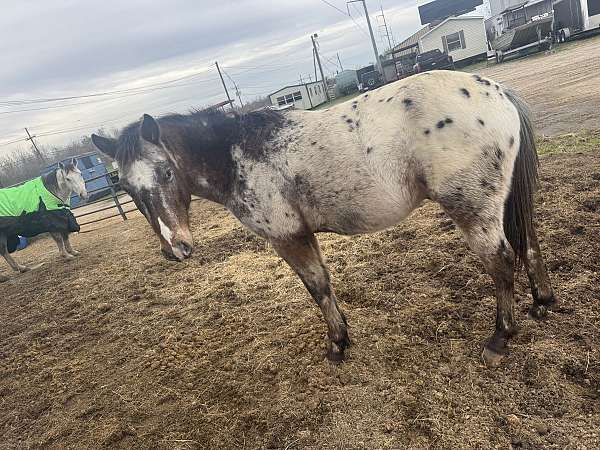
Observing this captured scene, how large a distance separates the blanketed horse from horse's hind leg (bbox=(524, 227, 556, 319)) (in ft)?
27.1

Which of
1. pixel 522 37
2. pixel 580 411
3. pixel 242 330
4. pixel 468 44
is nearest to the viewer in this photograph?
pixel 580 411

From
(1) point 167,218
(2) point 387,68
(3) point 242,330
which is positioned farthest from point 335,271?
(2) point 387,68

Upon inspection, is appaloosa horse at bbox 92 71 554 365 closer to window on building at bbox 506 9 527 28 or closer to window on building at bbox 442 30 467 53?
window on building at bbox 506 9 527 28

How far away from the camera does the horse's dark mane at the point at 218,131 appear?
291 centimetres

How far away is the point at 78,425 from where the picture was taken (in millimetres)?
3123

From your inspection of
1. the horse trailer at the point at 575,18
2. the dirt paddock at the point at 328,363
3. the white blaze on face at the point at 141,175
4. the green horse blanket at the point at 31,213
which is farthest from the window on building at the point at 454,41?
the white blaze on face at the point at 141,175

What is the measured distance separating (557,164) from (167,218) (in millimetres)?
5347

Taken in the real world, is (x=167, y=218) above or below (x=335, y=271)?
above

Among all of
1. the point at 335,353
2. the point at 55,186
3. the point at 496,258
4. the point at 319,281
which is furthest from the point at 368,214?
the point at 55,186

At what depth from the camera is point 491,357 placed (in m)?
2.58

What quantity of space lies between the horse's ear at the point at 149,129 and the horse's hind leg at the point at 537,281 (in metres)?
2.76

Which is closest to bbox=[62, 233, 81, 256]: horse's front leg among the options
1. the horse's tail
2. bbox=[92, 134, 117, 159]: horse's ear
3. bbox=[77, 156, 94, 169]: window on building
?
bbox=[92, 134, 117, 159]: horse's ear

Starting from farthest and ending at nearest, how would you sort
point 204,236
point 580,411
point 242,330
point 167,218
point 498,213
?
1. point 204,236
2. point 242,330
3. point 167,218
4. point 498,213
5. point 580,411

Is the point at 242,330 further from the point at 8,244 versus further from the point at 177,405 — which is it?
the point at 8,244
